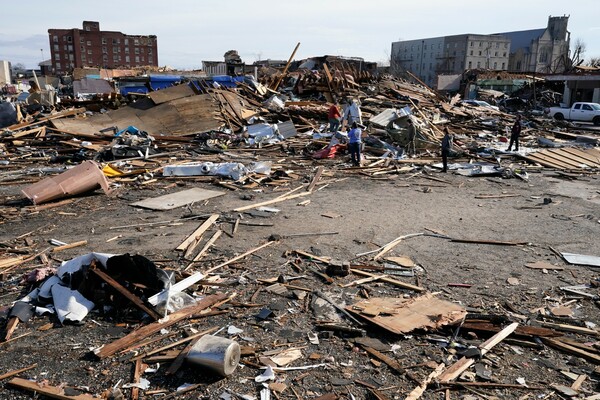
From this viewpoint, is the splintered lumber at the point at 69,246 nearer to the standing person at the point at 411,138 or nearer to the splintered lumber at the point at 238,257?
the splintered lumber at the point at 238,257

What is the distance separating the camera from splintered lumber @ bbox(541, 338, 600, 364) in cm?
444

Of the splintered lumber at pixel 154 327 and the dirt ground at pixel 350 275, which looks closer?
the dirt ground at pixel 350 275

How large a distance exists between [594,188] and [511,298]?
8.51 metres

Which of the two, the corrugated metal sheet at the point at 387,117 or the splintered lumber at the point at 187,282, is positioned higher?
the corrugated metal sheet at the point at 387,117

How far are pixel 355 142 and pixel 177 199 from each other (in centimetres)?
618

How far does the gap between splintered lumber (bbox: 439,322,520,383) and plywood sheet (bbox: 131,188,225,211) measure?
22.0ft

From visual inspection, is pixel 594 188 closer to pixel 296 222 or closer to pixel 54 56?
pixel 296 222

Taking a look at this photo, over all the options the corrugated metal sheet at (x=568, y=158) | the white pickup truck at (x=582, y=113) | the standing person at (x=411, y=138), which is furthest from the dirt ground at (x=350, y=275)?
the white pickup truck at (x=582, y=113)


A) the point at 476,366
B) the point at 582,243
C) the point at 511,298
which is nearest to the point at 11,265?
the point at 476,366

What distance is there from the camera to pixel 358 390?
3.95 meters

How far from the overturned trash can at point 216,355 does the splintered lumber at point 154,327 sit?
2.49ft

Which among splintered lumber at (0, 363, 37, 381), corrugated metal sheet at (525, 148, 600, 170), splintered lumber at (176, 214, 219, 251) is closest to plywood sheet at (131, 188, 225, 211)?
splintered lumber at (176, 214, 219, 251)

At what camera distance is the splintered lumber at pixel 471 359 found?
163 inches

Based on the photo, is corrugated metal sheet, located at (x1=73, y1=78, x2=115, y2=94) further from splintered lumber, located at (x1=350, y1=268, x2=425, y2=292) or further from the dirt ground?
splintered lumber, located at (x1=350, y1=268, x2=425, y2=292)
